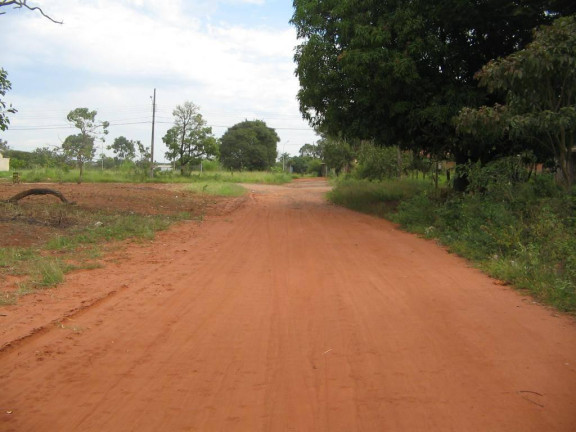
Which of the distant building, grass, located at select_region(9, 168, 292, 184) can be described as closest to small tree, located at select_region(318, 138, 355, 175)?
grass, located at select_region(9, 168, 292, 184)

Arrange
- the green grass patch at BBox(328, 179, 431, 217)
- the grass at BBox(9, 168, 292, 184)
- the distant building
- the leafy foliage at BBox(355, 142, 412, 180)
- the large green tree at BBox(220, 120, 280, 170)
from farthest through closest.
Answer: the large green tree at BBox(220, 120, 280, 170) < the distant building < the grass at BBox(9, 168, 292, 184) < the leafy foliage at BBox(355, 142, 412, 180) < the green grass patch at BBox(328, 179, 431, 217)

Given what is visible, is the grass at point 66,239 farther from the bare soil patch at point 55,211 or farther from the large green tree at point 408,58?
the large green tree at point 408,58

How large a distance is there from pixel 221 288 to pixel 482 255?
5119 mm

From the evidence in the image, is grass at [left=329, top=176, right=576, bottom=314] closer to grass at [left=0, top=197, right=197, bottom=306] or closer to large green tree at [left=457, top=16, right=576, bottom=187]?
large green tree at [left=457, top=16, right=576, bottom=187]

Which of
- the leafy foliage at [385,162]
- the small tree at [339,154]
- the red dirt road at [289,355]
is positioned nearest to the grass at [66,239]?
the red dirt road at [289,355]

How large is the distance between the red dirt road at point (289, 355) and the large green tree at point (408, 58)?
8285 millimetres

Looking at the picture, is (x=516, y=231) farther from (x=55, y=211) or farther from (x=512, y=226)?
(x=55, y=211)

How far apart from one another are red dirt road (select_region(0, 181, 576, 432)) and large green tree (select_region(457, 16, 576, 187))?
405 cm

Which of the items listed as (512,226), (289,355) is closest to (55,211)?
(289,355)

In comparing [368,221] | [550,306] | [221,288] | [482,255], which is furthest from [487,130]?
[221,288]

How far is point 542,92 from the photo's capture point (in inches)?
427

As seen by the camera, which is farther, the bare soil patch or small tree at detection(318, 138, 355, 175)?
small tree at detection(318, 138, 355, 175)

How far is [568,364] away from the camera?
183 inches

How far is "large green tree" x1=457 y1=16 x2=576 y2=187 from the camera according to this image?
391 inches
